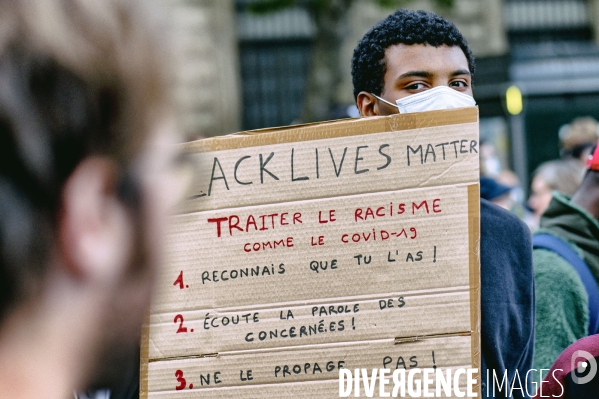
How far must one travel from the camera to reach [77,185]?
2.52ft

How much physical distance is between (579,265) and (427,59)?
0.98m

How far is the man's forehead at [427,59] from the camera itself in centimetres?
202

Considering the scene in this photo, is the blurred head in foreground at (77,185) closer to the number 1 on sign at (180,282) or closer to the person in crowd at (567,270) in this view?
the number 1 on sign at (180,282)

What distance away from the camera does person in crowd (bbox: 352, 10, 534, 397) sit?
66.9 inches

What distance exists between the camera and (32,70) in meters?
0.74

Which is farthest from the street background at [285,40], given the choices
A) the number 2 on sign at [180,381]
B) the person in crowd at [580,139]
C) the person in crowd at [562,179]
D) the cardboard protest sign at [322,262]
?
the number 2 on sign at [180,381]

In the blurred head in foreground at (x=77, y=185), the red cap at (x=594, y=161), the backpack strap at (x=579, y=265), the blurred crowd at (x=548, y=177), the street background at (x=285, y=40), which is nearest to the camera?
the blurred head in foreground at (x=77, y=185)

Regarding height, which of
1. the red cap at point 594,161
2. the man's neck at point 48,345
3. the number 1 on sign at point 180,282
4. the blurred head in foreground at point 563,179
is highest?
the blurred head in foreground at point 563,179

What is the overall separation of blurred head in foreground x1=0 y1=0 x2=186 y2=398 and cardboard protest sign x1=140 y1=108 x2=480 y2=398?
0.82m

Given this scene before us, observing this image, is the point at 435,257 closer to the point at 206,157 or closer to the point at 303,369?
the point at 303,369

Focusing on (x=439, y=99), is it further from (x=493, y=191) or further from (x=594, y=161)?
(x=493, y=191)

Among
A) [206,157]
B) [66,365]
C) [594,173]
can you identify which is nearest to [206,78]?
[594,173]

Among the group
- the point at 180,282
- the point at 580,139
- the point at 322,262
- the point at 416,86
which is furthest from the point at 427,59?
the point at 580,139

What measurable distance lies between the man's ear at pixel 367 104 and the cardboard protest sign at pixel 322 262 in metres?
0.46
